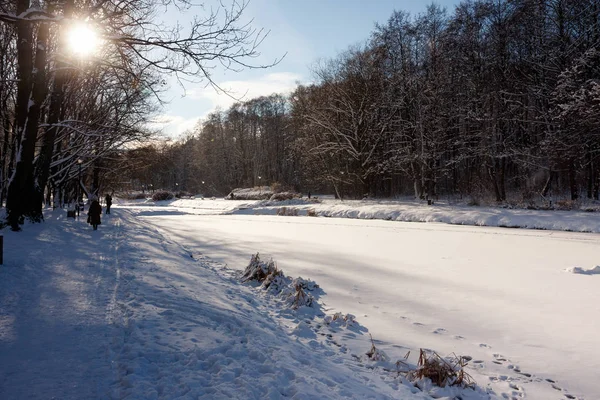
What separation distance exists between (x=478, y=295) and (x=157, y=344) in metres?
5.67

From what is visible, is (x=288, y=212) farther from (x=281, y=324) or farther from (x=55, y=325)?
(x=55, y=325)

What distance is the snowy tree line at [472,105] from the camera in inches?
848

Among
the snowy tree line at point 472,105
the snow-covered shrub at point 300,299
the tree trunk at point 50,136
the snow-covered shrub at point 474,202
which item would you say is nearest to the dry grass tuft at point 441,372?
the snow-covered shrub at point 300,299

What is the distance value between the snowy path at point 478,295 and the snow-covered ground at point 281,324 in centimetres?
3

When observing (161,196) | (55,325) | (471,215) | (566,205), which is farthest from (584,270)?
(161,196)

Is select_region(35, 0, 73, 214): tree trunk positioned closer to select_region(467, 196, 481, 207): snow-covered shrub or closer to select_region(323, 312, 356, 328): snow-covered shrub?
select_region(323, 312, 356, 328): snow-covered shrub

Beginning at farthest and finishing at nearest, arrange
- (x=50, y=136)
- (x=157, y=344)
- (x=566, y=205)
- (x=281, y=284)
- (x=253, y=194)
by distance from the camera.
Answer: (x=253, y=194) → (x=566, y=205) → (x=50, y=136) → (x=281, y=284) → (x=157, y=344)

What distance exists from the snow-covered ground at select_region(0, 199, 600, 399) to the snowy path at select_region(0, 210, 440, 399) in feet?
0.06

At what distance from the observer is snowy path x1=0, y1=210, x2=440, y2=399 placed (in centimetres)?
313

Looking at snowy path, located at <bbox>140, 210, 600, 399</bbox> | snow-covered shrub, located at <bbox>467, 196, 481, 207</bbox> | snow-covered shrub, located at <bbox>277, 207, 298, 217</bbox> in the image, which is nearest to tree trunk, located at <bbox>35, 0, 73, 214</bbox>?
snowy path, located at <bbox>140, 210, 600, 399</bbox>

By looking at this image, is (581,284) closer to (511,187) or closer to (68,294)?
(68,294)

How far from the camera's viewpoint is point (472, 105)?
95.2 feet

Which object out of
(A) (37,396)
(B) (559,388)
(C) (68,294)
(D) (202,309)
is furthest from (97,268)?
(B) (559,388)

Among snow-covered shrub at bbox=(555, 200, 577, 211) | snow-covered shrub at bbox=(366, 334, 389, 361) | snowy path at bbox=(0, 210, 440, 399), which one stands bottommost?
snow-covered shrub at bbox=(366, 334, 389, 361)
